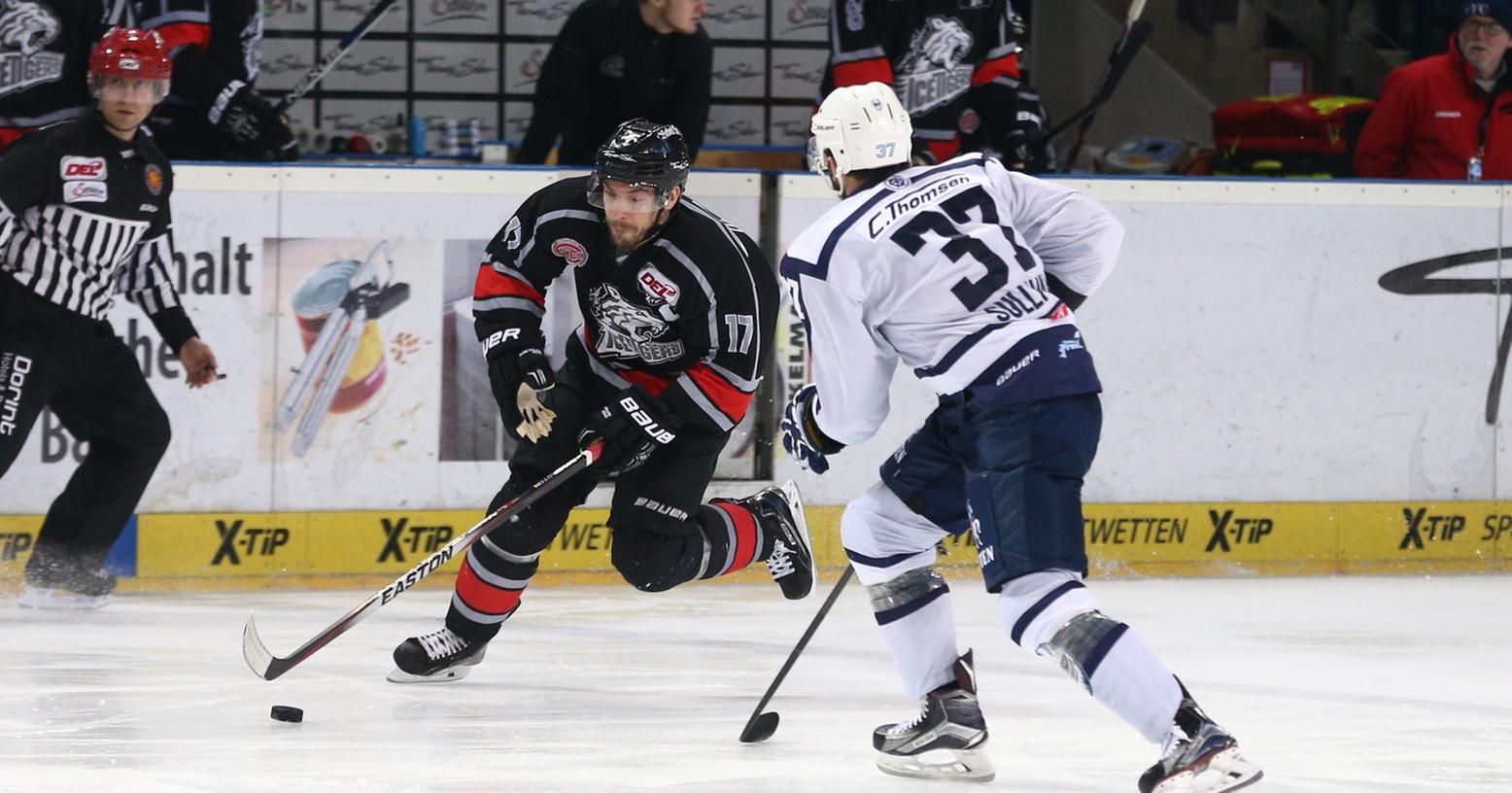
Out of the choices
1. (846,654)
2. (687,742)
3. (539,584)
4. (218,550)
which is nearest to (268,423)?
(218,550)

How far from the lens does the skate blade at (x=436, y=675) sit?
4.07 m

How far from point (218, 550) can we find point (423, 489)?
54 cm

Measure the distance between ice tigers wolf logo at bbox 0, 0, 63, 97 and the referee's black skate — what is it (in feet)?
7.18

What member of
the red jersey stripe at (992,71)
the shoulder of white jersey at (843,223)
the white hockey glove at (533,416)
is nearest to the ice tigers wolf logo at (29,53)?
the white hockey glove at (533,416)

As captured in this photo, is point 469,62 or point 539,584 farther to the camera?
point 469,62

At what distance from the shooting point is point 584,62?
5.74m

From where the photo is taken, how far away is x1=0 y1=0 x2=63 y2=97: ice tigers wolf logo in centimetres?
530

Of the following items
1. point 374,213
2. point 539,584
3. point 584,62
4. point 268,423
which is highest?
point 584,62

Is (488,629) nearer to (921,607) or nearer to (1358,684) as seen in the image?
(921,607)

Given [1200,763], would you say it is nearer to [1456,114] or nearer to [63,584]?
[63,584]

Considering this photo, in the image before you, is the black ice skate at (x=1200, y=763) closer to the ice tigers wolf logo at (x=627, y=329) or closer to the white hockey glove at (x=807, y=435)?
the white hockey glove at (x=807, y=435)

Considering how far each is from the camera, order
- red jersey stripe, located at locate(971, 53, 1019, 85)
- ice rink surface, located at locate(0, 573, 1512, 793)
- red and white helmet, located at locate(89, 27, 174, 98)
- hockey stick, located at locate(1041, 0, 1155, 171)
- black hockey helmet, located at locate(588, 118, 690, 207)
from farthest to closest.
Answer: hockey stick, located at locate(1041, 0, 1155, 171) < red jersey stripe, located at locate(971, 53, 1019, 85) < red and white helmet, located at locate(89, 27, 174, 98) < black hockey helmet, located at locate(588, 118, 690, 207) < ice rink surface, located at locate(0, 573, 1512, 793)

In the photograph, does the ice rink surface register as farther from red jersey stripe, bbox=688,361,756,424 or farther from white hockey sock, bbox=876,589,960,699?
red jersey stripe, bbox=688,361,756,424

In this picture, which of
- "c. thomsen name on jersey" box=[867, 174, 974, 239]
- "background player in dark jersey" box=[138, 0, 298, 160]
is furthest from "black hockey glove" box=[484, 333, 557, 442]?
"background player in dark jersey" box=[138, 0, 298, 160]
